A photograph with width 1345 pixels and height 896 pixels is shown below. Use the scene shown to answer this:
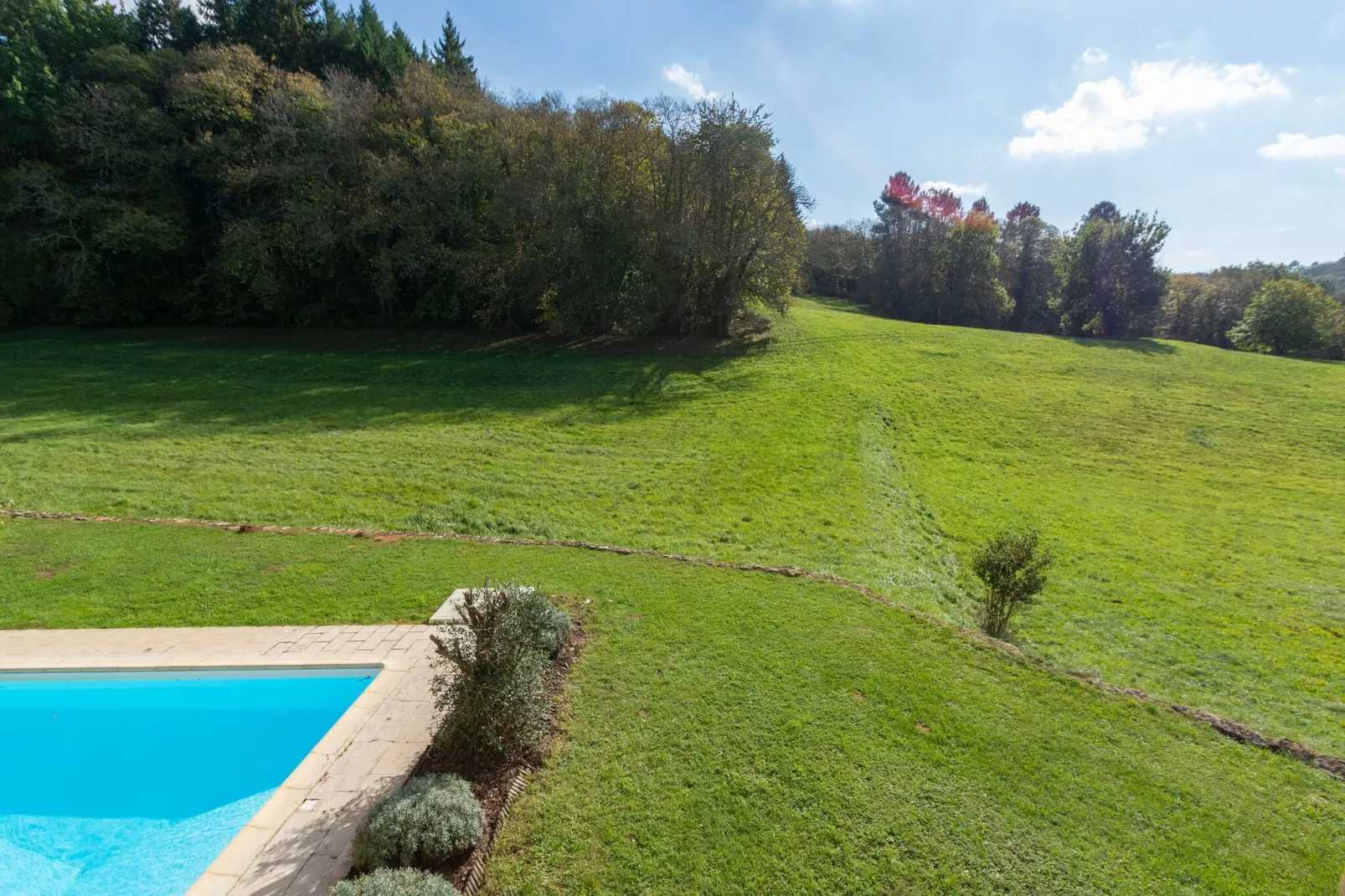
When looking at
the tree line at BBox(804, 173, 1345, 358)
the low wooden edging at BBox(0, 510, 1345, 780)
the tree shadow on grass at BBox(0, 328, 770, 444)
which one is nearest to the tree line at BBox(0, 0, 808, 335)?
the tree shadow on grass at BBox(0, 328, 770, 444)

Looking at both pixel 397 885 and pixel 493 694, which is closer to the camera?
pixel 397 885

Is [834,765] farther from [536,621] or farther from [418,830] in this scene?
[418,830]

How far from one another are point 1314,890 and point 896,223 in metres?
63.5

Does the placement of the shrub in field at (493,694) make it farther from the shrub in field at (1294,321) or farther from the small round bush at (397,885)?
the shrub in field at (1294,321)

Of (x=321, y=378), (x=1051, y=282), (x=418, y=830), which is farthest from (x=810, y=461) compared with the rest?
(x=1051, y=282)

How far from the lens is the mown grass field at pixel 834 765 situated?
Result: 15.4ft

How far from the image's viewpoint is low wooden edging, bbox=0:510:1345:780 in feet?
20.8

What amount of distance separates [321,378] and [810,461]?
19997mm

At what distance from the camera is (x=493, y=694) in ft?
18.2

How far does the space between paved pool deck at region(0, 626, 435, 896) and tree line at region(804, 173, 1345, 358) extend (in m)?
34.7

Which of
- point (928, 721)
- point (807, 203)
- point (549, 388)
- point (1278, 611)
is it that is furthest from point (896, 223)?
point (928, 721)

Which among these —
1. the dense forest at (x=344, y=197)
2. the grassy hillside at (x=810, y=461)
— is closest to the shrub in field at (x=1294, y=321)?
the grassy hillside at (x=810, y=461)

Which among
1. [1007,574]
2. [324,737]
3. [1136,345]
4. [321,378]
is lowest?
[324,737]

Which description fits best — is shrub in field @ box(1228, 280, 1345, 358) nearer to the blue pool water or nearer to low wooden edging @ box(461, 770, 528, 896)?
low wooden edging @ box(461, 770, 528, 896)
